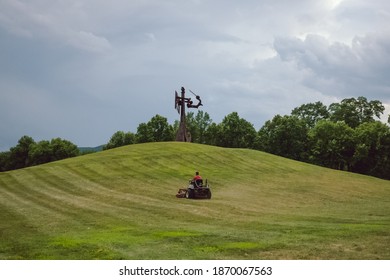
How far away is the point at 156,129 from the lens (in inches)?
4274

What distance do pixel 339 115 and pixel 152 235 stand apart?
10689 centimetres

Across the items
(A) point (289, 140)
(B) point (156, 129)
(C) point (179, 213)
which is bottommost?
(C) point (179, 213)

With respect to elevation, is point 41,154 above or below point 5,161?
above

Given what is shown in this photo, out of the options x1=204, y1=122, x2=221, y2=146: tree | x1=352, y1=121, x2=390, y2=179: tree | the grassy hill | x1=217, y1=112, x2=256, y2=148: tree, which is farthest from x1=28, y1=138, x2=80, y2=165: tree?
x1=352, y1=121, x2=390, y2=179: tree

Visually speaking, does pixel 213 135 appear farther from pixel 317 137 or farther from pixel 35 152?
pixel 35 152

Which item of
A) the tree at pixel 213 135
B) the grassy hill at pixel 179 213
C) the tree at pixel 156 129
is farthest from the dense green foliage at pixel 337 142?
the grassy hill at pixel 179 213

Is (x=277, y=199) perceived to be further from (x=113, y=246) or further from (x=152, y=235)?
(x=113, y=246)

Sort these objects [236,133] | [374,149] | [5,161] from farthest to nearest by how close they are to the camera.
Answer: [5,161], [236,133], [374,149]

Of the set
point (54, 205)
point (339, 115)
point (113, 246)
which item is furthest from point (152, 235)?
point (339, 115)

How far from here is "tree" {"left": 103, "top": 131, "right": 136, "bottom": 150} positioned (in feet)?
394

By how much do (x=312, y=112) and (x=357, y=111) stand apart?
683 inches

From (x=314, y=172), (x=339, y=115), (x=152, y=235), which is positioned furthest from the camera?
(x=339, y=115)

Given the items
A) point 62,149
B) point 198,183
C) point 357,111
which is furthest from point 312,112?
point 198,183
